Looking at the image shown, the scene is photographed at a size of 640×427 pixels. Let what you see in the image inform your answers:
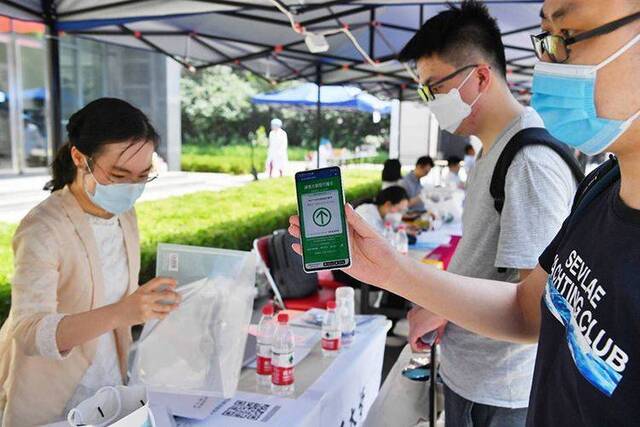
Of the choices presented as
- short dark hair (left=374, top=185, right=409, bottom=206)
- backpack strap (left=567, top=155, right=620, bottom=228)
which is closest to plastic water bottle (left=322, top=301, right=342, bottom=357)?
backpack strap (left=567, top=155, right=620, bottom=228)

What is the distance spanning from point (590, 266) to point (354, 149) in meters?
16.0

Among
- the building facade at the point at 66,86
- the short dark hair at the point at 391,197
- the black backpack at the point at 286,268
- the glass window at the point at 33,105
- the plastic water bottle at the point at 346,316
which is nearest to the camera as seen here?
the plastic water bottle at the point at 346,316

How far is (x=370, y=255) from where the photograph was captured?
3.92 ft

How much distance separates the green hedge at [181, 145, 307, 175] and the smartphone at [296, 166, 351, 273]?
50.5 feet

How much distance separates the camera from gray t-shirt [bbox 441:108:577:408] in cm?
136

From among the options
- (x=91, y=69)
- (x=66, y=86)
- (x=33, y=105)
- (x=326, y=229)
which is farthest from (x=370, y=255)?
(x=91, y=69)

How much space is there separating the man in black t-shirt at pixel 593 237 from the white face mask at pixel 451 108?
66cm

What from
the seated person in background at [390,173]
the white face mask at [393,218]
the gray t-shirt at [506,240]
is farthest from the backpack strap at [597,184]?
the seated person in background at [390,173]

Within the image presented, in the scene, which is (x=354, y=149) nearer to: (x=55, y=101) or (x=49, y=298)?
(x=55, y=101)

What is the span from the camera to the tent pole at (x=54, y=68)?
3.19m

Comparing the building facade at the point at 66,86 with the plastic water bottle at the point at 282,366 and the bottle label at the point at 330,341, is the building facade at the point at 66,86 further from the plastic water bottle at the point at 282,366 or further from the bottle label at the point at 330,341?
the plastic water bottle at the point at 282,366

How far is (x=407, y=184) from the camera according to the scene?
7102 mm

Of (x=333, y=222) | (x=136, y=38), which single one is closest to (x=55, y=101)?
(x=136, y=38)

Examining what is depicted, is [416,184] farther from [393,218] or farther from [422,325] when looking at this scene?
[422,325]
